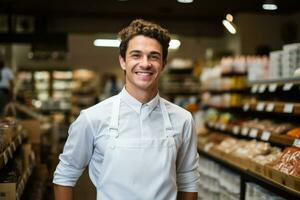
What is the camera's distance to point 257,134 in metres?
5.14

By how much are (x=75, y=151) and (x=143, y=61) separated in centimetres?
56

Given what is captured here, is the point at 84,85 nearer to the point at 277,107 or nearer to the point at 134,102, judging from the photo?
the point at 277,107

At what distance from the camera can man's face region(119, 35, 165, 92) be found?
2.21 meters

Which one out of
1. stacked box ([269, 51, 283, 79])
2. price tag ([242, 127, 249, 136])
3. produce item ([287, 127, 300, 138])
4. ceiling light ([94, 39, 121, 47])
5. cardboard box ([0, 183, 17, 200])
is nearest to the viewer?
cardboard box ([0, 183, 17, 200])

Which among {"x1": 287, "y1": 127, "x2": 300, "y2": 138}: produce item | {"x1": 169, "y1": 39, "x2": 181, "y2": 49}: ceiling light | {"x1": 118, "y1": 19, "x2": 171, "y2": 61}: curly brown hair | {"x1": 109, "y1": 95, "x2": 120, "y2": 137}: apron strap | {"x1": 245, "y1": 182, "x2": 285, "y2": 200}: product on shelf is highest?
{"x1": 169, "y1": 39, "x2": 181, "y2": 49}: ceiling light

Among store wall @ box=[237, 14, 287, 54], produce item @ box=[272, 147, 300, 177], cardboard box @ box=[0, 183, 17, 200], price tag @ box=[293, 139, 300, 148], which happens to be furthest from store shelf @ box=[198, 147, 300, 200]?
store wall @ box=[237, 14, 287, 54]

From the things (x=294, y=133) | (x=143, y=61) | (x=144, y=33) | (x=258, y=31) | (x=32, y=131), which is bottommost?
(x=32, y=131)

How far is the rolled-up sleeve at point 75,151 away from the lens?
2.29 meters

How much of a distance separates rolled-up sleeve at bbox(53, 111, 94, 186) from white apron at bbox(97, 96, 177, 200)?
12 centimetres

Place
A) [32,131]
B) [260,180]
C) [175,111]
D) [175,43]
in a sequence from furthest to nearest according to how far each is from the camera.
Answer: [175,43] < [32,131] < [260,180] < [175,111]

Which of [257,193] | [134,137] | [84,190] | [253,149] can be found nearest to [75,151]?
[134,137]

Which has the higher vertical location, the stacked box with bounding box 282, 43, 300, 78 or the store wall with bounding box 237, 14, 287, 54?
the store wall with bounding box 237, 14, 287, 54

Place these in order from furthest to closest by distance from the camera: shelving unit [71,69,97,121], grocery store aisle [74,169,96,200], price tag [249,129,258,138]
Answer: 1. shelving unit [71,69,97,121]
2. price tag [249,129,258,138]
3. grocery store aisle [74,169,96,200]

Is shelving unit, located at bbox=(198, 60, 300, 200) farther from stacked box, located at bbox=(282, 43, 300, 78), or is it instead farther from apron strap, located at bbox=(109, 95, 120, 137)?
apron strap, located at bbox=(109, 95, 120, 137)
